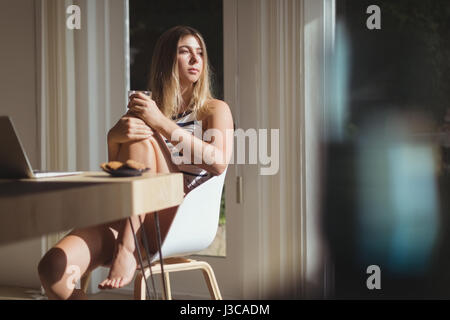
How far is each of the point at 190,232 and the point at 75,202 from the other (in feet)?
2.41

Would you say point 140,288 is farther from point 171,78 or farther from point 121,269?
point 171,78

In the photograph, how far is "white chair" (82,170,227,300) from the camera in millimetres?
1678

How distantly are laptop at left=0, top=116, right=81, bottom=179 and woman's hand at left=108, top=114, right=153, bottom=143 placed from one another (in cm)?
31

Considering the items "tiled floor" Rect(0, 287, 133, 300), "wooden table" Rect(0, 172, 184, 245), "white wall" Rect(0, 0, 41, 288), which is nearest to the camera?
"wooden table" Rect(0, 172, 184, 245)

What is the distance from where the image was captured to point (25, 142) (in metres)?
3.34

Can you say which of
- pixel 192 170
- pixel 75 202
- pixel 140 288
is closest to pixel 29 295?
pixel 192 170

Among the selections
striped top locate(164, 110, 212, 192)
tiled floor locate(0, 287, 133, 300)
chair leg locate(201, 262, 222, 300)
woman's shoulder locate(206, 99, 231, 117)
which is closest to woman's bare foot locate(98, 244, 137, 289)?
chair leg locate(201, 262, 222, 300)

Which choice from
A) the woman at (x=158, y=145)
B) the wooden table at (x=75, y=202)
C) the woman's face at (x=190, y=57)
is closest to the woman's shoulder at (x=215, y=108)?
the woman at (x=158, y=145)

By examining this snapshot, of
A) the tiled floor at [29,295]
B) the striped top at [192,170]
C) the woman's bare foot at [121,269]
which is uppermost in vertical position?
the striped top at [192,170]

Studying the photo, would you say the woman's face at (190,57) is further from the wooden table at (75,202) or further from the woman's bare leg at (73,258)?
the wooden table at (75,202)

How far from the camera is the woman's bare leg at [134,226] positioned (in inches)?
61.7

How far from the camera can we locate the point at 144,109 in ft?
5.53

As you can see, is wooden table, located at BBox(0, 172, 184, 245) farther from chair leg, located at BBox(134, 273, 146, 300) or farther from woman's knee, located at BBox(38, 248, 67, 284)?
chair leg, located at BBox(134, 273, 146, 300)
